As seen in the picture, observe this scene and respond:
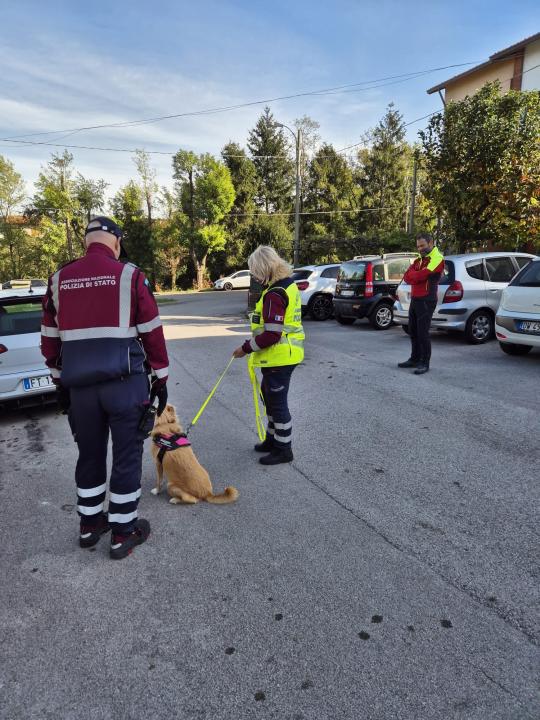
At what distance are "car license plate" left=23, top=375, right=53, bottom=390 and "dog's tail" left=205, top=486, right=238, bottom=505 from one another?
9.49ft

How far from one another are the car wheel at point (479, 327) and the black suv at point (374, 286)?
2.85m

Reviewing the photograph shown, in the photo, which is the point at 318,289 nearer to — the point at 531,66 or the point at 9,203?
the point at 531,66

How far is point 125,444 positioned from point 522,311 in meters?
6.48

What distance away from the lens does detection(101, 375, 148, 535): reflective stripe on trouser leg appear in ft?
8.74

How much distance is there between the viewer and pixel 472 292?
28.8 ft

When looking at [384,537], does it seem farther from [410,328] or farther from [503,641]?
[410,328]

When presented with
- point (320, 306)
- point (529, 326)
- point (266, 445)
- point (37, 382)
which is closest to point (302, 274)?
point (320, 306)

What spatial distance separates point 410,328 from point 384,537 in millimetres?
4734

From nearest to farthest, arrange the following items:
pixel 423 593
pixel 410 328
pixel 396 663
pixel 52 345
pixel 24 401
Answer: pixel 396 663 → pixel 423 593 → pixel 52 345 → pixel 24 401 → pixel 410 328

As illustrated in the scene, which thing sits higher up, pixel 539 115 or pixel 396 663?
pixel 539 115

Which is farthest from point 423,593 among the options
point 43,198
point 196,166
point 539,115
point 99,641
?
point 43,198

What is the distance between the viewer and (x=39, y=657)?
2092 millimetres

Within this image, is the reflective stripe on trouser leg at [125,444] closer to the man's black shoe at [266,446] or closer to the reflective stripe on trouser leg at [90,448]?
the reflective stripe on trouser leg at [90,448]

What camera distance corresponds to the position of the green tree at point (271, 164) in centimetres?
4069
